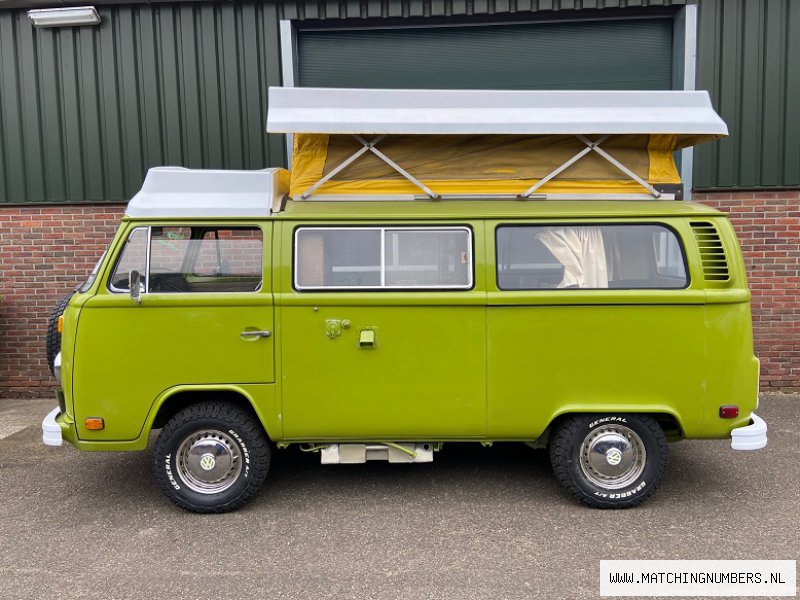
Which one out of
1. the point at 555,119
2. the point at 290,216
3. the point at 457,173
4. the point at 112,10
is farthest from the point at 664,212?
the point at 112,10

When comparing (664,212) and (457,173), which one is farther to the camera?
(457,173)

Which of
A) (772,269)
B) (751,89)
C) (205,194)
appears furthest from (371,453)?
(751,89)

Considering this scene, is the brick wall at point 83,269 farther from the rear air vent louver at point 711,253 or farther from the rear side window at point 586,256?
the rear side window at point 586,256

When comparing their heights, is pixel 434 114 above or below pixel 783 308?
above

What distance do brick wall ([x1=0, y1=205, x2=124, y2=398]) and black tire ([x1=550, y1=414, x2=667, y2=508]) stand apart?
6017mm

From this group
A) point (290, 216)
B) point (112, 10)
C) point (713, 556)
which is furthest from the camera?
point (112, 10)

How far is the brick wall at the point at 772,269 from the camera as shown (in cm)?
726

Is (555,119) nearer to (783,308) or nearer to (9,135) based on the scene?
(783,308)

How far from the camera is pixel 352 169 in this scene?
453cm

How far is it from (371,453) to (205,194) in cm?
220

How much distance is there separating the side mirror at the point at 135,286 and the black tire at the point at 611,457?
305 centimetres

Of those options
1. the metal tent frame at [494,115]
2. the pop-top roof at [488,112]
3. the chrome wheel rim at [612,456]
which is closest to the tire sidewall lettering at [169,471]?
the metal tent frame at [494,115]

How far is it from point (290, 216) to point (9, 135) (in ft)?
17.8

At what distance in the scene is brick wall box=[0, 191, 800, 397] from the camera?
727 centimetres
